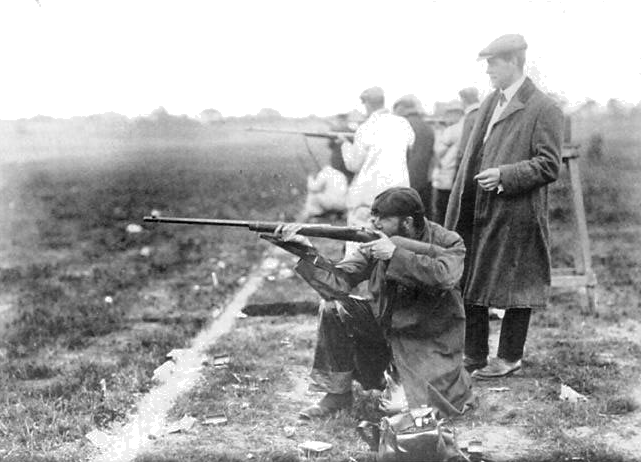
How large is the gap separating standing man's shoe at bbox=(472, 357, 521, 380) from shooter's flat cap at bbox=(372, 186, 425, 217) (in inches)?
62.7

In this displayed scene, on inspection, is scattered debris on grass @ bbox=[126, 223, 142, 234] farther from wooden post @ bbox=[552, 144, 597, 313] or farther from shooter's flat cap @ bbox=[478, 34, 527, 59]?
shooter's flat cap @ bbox=[478, 34, 527, 59]

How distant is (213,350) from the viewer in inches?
246

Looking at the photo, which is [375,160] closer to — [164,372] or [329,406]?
[164,372]

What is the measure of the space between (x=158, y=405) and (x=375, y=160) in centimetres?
291

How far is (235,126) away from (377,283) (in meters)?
10.4

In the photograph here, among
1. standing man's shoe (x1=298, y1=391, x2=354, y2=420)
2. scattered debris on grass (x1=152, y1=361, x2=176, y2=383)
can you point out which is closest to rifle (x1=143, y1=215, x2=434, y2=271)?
standing man's shoe (x1=298, y1=391, x2=354, y2=420)

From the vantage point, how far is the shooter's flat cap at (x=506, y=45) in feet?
16.8

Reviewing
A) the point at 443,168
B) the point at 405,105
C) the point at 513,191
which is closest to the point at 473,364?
the point at 513,191

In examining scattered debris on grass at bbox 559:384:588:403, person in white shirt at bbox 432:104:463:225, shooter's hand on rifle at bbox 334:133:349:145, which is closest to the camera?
scattered debris on grass at bbox 559:384:588:403

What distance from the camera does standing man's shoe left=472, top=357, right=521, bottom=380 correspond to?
17.8ft

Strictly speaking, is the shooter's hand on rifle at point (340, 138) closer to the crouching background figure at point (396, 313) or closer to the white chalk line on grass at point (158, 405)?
the white chalk line on grass at point (158, 405)

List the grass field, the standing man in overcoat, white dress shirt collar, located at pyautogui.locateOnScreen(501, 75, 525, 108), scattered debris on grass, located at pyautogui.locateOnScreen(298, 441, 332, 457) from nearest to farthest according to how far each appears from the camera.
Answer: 1. scattered debris on grass, located at pyautogui.locateOnScreen(298, 441, 332, 457)
2. the grass field
3. the standing man in overcoat
4. white dress shirt collar, located at pyautogui.locateOnScreen(501, 75, 525, 108)

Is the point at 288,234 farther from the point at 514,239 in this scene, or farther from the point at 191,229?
the point at 191,229

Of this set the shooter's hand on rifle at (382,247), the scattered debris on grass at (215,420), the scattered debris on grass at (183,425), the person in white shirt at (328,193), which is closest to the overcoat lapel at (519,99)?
the shooter's hand on rifle at (382,247)
